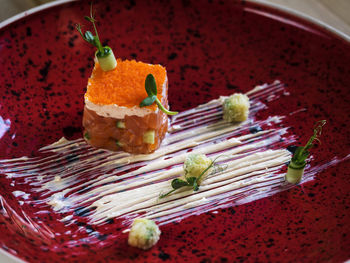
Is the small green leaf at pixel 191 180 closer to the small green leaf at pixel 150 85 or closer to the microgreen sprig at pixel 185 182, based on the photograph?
the microgreen sprig at pixel 185 182

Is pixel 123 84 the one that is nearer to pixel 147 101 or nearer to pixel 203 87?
pixel 147 101

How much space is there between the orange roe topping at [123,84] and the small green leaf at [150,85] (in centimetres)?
4

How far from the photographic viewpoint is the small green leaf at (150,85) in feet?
7.92

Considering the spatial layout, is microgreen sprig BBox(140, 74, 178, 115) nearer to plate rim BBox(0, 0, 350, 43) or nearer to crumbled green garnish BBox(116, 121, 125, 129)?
crumbled green garnish BBox(116, 121, 125, 129)

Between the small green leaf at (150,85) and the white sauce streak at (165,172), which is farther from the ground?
the small green leaf at (150,85)

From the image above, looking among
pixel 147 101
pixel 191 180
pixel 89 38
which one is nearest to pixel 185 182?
pixel 191 180

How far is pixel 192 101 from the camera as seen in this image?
2.91 m

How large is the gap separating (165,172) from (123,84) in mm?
530

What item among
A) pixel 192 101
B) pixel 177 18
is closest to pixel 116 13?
pixel 177 18

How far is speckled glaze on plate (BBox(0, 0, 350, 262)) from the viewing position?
7.26 ft

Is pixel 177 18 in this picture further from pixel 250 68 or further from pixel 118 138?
pixel 118 138

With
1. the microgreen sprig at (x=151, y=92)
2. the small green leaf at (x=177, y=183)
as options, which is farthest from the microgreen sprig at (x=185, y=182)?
the microgreen sprig at (x=151, y=92)

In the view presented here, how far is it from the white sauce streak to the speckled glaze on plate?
8cm

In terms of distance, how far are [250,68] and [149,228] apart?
4.34 feet
